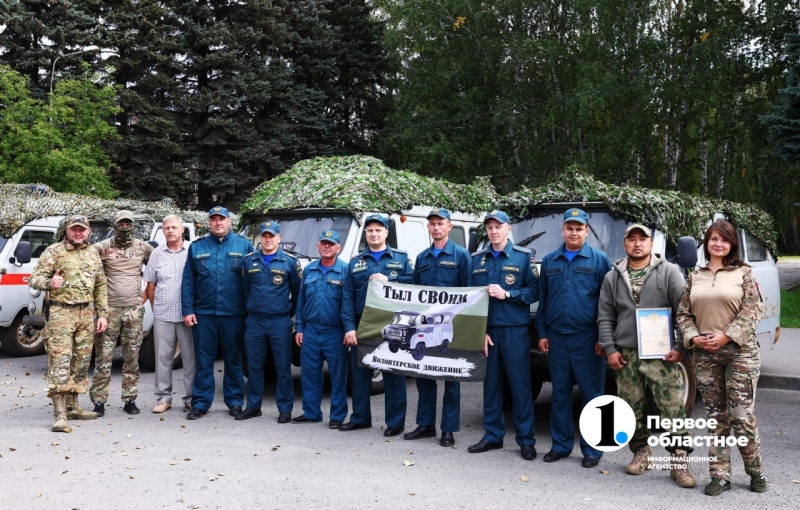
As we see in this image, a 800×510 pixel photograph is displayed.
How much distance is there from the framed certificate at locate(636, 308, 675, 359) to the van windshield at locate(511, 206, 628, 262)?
173 centimetres

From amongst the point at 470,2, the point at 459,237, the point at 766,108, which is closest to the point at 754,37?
the point at 766,108

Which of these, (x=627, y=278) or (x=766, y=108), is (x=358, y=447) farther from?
(x=766, y=108)

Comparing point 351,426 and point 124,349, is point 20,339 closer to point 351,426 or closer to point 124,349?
point 124,349

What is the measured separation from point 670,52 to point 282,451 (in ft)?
72.1

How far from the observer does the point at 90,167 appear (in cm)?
2202

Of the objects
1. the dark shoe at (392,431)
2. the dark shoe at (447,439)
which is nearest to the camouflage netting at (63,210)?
the dark shoe at (392,431)

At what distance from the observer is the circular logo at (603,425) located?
223 inches

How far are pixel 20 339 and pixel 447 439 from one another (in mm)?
8280

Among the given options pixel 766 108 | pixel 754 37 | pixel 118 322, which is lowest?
pixel 118 322

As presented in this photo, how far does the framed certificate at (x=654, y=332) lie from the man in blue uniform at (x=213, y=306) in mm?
3983

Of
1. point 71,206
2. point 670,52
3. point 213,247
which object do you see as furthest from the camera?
point 670,52

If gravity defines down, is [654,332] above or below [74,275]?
below

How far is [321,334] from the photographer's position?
709 centimetres

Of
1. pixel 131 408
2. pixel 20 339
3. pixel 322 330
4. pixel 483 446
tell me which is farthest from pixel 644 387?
pixel 20 339
